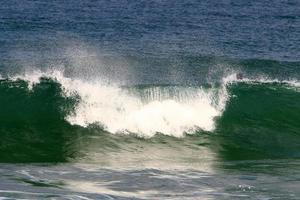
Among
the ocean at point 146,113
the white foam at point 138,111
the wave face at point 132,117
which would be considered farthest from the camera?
the white foam at point 138,111

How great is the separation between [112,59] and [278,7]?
20.2 m

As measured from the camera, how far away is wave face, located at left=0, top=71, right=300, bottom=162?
22.3 m

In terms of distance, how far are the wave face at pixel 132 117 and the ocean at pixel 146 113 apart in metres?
0.04

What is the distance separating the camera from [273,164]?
20531 mm

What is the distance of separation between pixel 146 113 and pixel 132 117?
53 cm

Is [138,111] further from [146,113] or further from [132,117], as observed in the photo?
[132,117]

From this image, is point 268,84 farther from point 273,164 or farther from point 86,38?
point 86,38

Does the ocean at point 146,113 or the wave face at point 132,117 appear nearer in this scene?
the ocean at point 146,113

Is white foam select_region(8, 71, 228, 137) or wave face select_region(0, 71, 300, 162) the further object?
white foam select_region(8, 71, 228, 137)

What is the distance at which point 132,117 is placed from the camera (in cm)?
2394

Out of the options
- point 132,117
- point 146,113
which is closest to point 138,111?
point 146,113

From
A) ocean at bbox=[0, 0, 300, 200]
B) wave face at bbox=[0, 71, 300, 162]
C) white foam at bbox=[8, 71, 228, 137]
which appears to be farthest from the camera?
white foam at bbox=[8, 71, 228, 137]

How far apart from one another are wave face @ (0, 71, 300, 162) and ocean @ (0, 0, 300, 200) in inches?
1.6

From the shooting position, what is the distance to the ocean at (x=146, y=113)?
17.2m
